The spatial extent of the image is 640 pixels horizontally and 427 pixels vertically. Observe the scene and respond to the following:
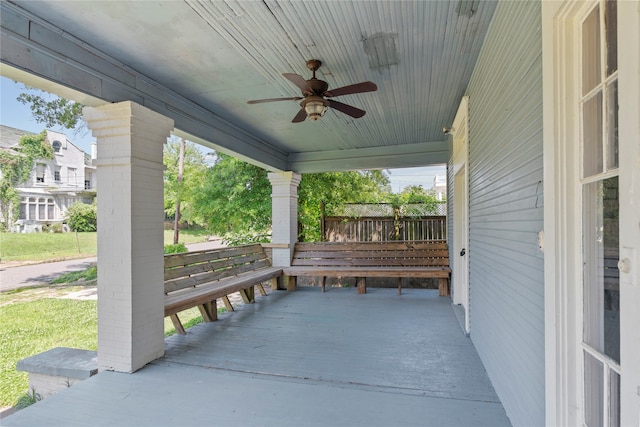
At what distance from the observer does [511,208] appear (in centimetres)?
191

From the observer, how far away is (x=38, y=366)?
2.69 m

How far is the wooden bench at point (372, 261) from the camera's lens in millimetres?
5527

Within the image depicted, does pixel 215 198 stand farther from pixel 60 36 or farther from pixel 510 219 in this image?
pixel 510 219

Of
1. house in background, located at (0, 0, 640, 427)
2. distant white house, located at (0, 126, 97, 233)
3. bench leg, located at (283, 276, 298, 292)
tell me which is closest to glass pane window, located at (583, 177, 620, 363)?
house in background, located at (0, 0, 640, 427)

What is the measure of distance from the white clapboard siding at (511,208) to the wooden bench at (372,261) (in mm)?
2683

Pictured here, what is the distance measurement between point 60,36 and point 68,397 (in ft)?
8.57

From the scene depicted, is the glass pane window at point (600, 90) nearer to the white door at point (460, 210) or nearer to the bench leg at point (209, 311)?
the white door at point (460, 210)

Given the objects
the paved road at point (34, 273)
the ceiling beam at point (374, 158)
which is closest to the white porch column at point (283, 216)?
the ceiling beam at point (374, 158)

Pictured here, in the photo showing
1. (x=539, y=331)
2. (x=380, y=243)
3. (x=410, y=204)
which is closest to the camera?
(x=539, y=331)

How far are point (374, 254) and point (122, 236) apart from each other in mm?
4359

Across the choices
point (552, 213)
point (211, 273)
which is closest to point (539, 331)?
point (552, 213)

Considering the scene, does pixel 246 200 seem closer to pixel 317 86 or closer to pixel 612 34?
pixel 317 86

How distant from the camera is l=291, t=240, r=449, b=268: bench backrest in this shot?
5821 mm

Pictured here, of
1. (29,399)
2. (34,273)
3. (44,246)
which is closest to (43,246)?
(44,246)
